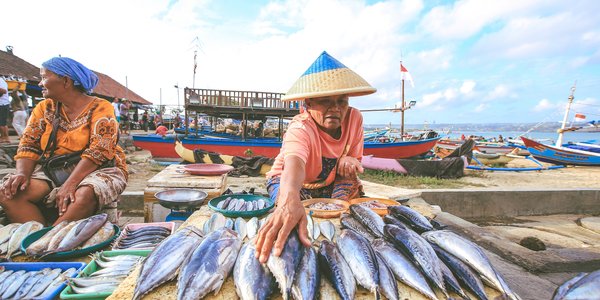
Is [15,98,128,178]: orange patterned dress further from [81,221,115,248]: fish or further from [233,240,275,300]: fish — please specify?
[233,240,275,300]: fish

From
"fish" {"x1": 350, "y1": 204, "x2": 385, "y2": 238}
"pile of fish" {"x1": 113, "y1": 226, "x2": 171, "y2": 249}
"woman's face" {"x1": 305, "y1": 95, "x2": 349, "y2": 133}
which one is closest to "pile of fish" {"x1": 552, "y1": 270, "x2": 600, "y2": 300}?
"fish" {"x1": 350, "y1": 204, "x2": 385, "y2": 238}

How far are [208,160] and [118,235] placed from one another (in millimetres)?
7447

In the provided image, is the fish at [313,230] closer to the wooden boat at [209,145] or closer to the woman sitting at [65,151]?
the woman sitting at [65,151]

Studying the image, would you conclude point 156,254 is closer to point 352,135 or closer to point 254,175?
point 352,135

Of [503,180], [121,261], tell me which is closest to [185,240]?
[121,261]

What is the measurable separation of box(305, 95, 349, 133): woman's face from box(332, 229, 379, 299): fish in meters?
1.20

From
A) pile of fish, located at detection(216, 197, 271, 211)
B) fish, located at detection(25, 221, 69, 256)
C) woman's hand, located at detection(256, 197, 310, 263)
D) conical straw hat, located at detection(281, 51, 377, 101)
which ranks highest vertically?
conical straw hat, located at detection(281, 51, 377, 101)

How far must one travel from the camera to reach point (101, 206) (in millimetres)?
3264

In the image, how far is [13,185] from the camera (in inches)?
119

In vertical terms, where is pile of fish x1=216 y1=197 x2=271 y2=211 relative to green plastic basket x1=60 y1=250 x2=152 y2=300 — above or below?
above

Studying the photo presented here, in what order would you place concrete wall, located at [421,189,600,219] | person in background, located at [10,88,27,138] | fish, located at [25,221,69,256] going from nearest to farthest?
fish, located at [25,221,69,256], concrete wall, located at [421,189,600,219], person in background, located at [10,88,27,138]

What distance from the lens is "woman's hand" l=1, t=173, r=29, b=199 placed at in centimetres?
302

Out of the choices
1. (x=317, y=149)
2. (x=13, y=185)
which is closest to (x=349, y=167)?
(x=317, y=149)

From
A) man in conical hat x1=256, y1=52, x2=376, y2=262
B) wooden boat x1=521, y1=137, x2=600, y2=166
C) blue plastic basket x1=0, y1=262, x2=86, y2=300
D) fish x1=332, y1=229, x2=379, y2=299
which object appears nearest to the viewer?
fish x1=332, y1=229, x2=379, y2=299
